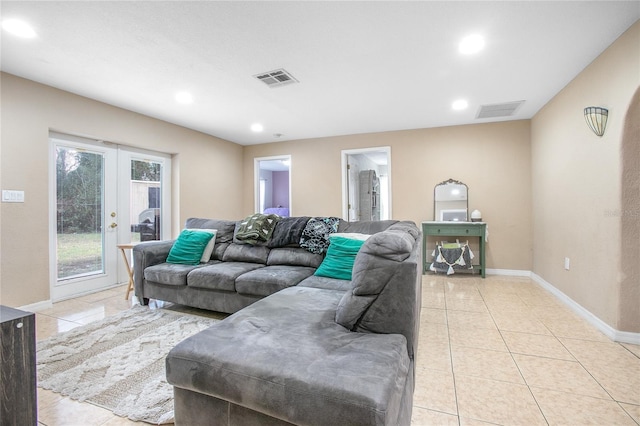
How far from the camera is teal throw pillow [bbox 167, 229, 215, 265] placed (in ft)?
10.2

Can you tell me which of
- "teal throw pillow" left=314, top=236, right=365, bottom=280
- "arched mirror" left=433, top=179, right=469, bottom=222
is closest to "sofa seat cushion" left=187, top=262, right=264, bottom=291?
"teal throw pillow" left=314, top=236, right=365, bottom=280

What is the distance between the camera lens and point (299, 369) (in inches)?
40.9

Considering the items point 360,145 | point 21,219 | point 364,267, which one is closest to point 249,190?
point 360,145

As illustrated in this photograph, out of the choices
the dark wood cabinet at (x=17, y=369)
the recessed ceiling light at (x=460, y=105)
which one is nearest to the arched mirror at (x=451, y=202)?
the recessed ceiling light at (x=460, y=105)

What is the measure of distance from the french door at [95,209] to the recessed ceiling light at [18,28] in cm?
137

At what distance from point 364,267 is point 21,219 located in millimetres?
3557

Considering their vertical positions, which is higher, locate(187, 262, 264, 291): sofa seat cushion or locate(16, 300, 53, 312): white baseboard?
locate(187, 262, 264, 291): sofa seat cushion

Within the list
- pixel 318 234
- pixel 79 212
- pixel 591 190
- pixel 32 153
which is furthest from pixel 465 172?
pixel 32 153

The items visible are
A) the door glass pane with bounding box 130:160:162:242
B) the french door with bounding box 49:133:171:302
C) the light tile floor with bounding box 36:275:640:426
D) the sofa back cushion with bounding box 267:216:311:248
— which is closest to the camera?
the light tile floor with bounding box 36:275:640:426

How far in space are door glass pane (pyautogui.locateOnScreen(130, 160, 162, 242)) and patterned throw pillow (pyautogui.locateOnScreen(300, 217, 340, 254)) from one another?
2717mm

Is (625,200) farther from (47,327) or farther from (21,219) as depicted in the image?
(21,219)

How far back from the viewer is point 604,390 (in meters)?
1.66

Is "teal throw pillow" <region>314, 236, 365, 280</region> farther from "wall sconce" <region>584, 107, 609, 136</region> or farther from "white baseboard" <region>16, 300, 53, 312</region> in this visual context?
"white baseboard" <region>16, 300, 53, 312</region>

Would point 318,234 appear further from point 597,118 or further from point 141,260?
point 597,118
